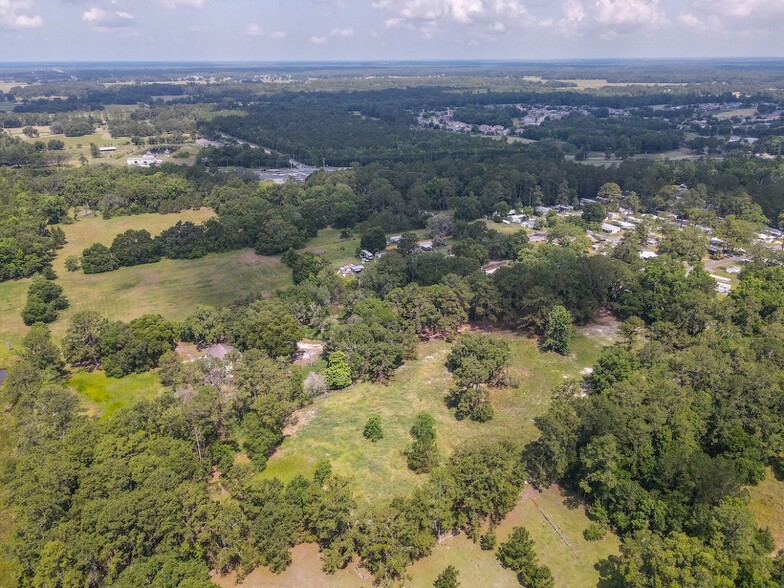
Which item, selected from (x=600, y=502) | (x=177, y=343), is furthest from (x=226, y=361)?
(x=600, y=502)

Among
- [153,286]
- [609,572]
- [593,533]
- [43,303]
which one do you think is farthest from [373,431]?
[43,303]

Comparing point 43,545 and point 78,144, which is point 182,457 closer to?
point 43,545

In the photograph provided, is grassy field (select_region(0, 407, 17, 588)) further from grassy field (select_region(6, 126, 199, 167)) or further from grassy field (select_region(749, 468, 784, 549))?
grassy field (select_region(6, 126, 199, 167))

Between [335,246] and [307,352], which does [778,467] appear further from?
[335,246]

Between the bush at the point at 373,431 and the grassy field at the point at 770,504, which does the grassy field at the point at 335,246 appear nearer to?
the bush at the point at 373,431

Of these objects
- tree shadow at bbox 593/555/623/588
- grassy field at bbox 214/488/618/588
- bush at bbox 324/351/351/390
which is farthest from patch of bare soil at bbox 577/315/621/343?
tree shadow at bbox 593/555/623/588

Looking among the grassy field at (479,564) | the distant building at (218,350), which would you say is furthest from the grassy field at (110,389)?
the grassy field at (479,564)
